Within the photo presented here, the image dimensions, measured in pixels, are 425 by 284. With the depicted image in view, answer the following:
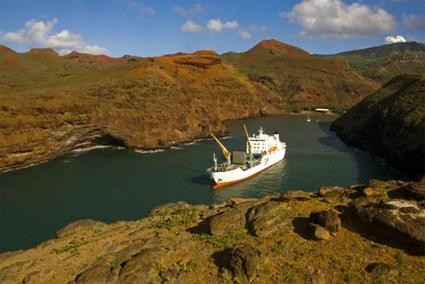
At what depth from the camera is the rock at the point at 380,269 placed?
16344mm

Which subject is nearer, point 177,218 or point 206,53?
point 177,218

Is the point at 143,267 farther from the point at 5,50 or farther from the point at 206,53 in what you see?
the point at 5,50

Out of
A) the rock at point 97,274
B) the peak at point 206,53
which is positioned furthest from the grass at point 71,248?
the peak at point 206,53

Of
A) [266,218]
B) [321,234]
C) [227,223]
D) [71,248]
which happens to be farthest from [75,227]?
[321,234]

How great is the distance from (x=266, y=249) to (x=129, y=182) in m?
35.3

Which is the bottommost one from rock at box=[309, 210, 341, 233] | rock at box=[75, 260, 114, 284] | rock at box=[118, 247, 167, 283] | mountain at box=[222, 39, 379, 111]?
rock at box=[75, 260, 114, 284]

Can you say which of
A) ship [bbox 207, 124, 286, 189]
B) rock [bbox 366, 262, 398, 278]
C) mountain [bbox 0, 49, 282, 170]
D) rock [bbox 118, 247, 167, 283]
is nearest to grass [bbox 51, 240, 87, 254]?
rock [bbox 118, 247, 167, 283]

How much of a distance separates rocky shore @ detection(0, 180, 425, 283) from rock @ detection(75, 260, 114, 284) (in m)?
0.05

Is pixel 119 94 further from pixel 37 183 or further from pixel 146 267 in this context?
pixel 146 267

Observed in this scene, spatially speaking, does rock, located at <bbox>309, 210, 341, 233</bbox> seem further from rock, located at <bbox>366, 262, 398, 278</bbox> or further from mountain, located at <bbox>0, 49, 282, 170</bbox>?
mountain, located at <bbox>0, 49, 282, 170</bbox>

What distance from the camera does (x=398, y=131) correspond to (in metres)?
59.2

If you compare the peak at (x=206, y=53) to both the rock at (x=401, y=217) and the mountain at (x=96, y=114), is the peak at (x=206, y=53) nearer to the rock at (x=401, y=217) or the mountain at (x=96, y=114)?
the mountain at (x=96, y=114)

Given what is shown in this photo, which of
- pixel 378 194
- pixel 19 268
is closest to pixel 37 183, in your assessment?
pixel 19 268

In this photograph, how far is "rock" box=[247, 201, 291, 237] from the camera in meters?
20.6
